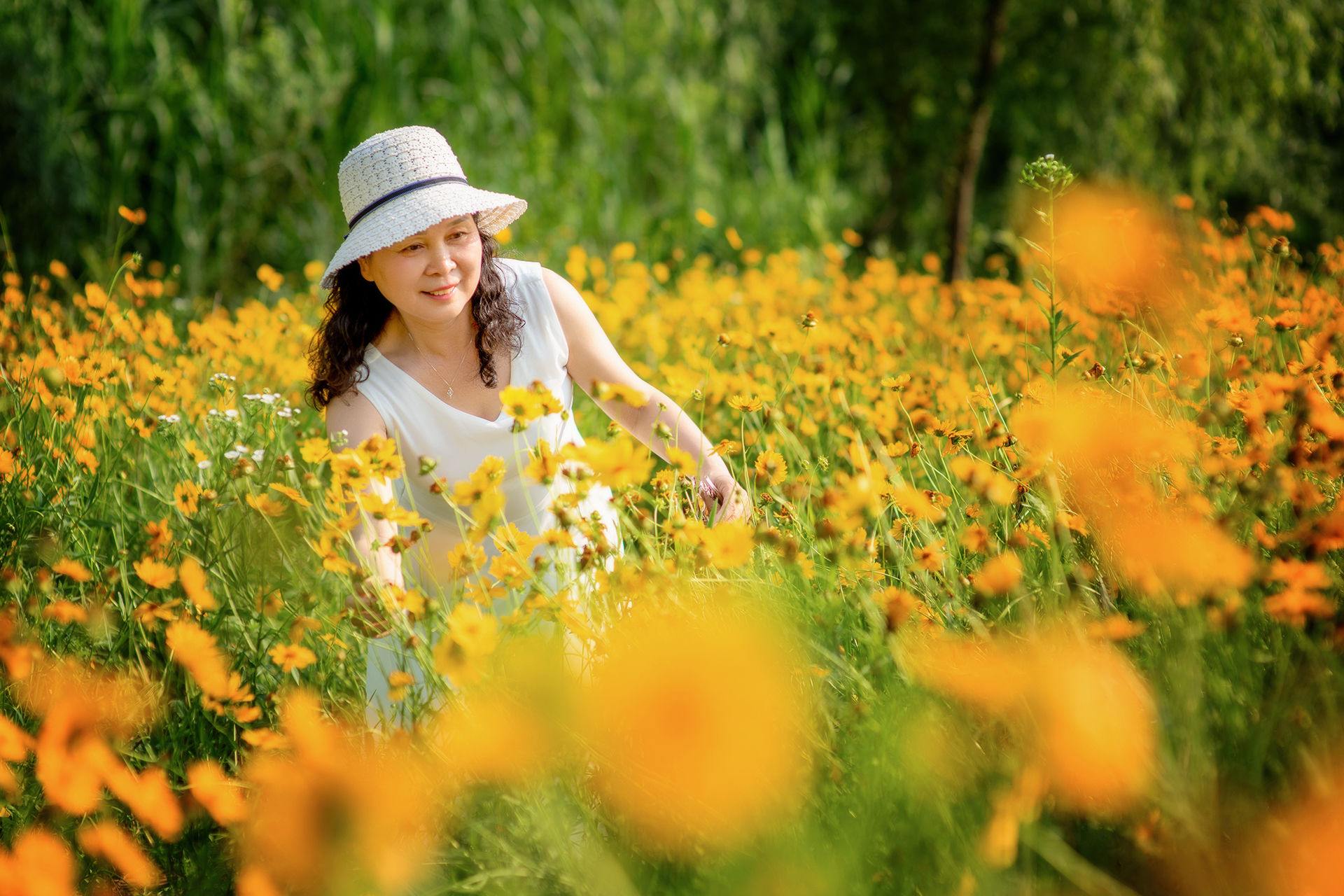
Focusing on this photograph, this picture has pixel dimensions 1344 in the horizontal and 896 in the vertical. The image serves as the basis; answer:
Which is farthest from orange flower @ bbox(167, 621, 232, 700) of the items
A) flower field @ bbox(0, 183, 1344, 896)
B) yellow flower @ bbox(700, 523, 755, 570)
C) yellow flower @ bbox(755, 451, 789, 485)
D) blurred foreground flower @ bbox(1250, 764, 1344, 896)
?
blurred foreground flower @ bbox(1250, 764, 1344, 896)

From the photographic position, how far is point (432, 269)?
2.00 meters

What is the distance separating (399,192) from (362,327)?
32 centimetres

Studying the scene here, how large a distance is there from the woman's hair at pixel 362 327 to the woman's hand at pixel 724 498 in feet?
1.71

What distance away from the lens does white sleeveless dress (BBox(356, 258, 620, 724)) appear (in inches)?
83.0

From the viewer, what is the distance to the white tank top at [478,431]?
212 centimetres

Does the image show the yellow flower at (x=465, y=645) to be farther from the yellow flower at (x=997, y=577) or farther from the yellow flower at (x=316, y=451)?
the yellow flower at (x=997, y=577)

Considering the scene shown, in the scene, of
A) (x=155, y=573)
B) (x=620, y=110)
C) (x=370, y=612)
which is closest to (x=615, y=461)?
(x=370, y=612)

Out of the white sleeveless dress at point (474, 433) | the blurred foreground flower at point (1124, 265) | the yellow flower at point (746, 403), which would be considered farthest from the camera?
the blurred foreground flower at point (1124, 265)

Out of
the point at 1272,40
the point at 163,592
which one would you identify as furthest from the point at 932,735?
the point at 1272,40

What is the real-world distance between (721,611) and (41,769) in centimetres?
82

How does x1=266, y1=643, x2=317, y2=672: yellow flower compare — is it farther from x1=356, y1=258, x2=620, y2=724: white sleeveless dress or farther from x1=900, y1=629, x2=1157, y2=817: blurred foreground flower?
x1=900, y1=629, x2=1157, y2=817: blurred foreground flower

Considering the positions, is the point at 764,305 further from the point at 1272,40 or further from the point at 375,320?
the point at 1272,40

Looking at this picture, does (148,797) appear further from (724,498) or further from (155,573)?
(724,498)

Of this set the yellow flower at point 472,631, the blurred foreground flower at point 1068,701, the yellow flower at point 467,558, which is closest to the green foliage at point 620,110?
the yellow flower at point 467,558
